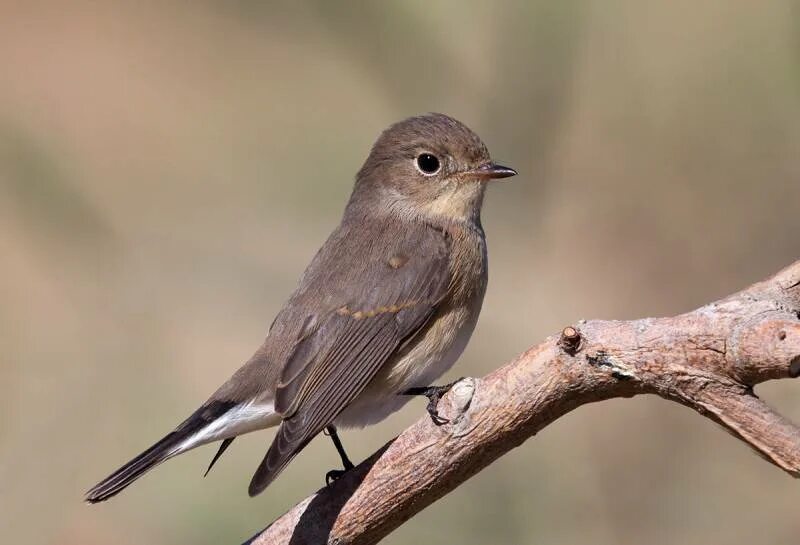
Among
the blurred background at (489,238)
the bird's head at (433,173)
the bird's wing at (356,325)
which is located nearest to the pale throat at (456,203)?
the bird's head at (433,173)

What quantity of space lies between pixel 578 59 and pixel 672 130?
516mm

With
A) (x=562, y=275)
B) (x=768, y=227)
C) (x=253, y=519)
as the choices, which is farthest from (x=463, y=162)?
(x=253, y=519)

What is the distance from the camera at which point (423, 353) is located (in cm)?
382

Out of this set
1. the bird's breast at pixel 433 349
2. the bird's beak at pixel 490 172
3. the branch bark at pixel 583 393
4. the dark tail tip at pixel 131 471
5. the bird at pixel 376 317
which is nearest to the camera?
the branch bark at pixel 583 393

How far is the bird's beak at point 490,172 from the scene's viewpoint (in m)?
4.27

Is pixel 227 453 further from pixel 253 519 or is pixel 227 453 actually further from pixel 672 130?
pixel 672 130

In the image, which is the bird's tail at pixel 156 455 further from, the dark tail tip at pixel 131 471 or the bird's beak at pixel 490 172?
the bird's beak at pixel 490 172

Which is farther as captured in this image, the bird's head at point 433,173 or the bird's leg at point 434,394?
the bird's head at point 433,173

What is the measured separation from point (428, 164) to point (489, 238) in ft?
2.47

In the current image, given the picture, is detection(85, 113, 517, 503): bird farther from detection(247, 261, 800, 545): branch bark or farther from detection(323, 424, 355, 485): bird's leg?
detection(247, 261, 800, 545): branch bark

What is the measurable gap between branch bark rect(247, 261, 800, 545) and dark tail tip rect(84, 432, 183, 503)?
1.43 feet

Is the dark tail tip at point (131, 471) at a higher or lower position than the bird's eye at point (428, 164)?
lower

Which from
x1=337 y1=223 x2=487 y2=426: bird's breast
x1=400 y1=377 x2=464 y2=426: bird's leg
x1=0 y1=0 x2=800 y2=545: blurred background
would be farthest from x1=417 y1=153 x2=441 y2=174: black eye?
x1=400 y1=377 x2=464 y2=426: bird's leg

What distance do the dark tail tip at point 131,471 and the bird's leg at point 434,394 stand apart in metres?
0.73
